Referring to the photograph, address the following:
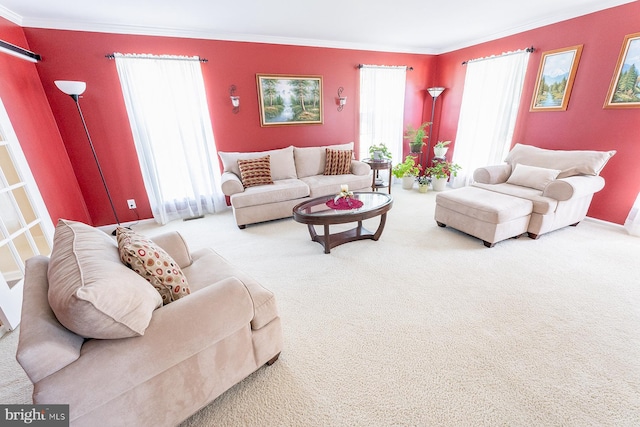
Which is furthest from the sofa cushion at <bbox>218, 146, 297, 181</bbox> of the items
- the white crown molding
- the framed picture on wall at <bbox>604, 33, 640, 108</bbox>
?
the framed picture on wall at <bbox>604, 33, 640, 108</bbox>

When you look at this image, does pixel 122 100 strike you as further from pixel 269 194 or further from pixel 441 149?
pixel 441 149

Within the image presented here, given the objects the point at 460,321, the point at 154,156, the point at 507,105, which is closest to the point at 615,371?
the point at 460,321

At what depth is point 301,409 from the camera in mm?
1254

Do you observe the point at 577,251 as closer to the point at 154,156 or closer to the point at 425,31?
the point at 425,31

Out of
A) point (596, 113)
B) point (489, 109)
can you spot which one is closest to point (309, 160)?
point (489, 109)

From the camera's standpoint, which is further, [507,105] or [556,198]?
[507,105]

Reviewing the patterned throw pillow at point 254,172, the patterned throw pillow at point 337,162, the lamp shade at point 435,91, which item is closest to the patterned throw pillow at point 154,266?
the patterned throw pillow at point 254,172

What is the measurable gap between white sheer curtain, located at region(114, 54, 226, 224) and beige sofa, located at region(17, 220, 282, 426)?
238 centimetres

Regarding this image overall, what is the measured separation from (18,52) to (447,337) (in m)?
4.28

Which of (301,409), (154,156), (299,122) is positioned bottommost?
(301,409)

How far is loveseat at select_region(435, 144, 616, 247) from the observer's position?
2562 millimetres

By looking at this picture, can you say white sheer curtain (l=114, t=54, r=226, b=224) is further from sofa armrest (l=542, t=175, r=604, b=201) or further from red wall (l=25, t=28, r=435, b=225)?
sofa armrest (l=542, t=175, r=604, b=201)

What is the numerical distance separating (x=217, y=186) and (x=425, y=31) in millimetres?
3647

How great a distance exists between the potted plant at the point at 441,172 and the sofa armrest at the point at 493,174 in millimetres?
1155
